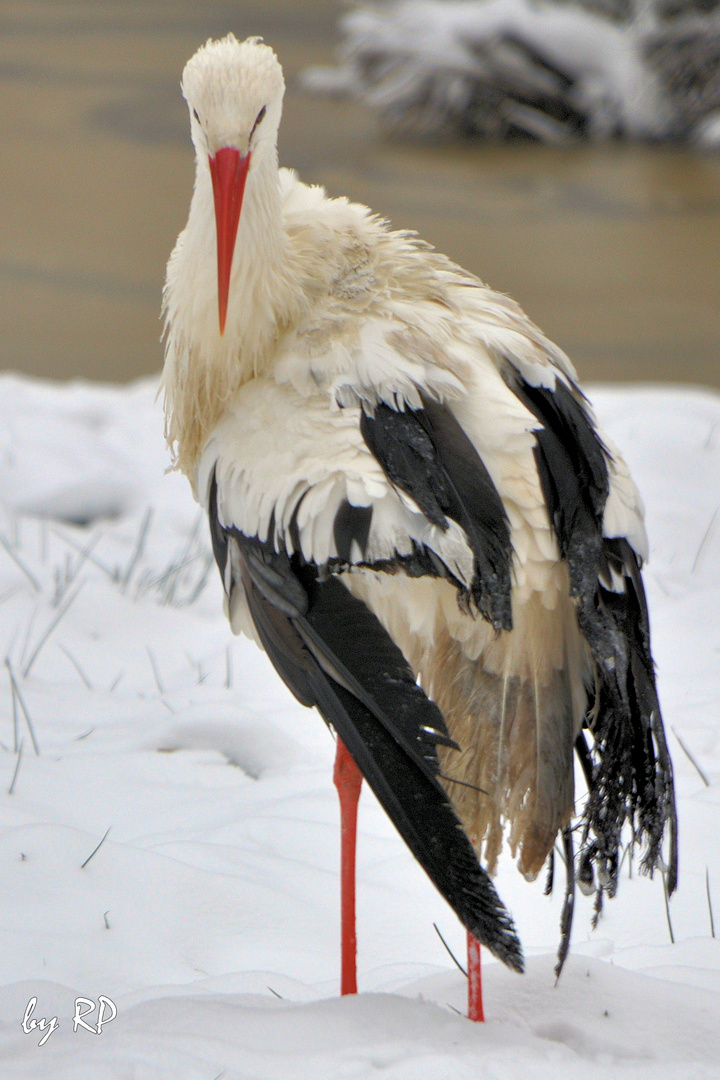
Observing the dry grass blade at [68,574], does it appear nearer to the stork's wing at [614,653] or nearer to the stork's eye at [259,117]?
the stork's eye at [259,117]

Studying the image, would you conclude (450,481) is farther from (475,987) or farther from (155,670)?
(155,670)

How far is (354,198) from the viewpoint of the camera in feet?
27.4

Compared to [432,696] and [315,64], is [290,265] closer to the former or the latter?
[432,696]

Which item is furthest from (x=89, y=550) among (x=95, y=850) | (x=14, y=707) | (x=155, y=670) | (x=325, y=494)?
(x=325, y=494)

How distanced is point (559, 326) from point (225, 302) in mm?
4871

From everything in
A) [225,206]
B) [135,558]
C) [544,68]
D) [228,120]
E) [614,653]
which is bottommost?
[614,653]

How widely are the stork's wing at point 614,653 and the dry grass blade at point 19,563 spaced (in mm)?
1864

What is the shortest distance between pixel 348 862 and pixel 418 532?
0.67m

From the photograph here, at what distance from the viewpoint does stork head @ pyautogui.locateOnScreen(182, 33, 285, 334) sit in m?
2.06

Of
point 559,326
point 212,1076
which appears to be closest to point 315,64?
point 559,326

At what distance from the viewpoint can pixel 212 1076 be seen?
1.61 m

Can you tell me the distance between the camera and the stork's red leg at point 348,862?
1.98 metres

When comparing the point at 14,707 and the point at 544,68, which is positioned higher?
the point at 544,68

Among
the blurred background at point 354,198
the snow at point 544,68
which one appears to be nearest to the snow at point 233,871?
the blurred background at point 354,198
